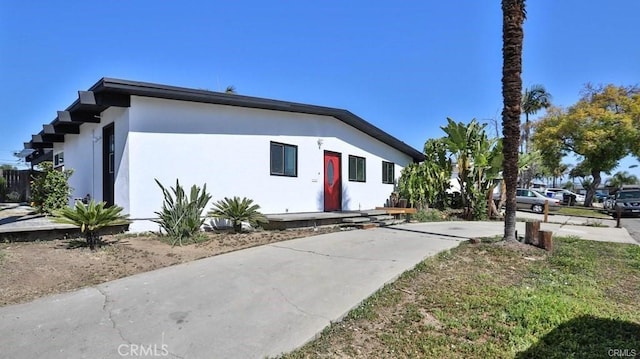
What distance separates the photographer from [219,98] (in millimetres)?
11016

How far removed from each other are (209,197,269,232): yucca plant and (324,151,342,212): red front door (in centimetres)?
455

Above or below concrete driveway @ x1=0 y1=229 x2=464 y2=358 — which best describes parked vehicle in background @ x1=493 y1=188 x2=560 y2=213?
above

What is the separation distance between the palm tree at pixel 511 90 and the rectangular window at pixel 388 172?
32.4 ft

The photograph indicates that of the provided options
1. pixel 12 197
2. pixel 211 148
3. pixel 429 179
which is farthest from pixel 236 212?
pixel 12 197

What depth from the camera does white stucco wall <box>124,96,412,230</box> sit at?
10062 millimetres

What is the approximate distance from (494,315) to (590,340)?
96cm

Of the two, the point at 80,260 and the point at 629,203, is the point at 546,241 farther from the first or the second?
the point at 629,203

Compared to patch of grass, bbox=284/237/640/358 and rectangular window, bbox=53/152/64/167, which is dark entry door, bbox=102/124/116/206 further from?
patch of grass, bbox=284/237/640/358

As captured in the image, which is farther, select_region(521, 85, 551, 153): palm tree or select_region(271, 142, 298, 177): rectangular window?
select_region(521, 85, 551, 153): palm tree

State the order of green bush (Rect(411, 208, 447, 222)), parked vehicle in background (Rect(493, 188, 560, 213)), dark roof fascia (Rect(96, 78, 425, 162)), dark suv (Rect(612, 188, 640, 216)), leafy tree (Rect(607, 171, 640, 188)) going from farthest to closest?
1. leafy tree (Rect(607, 171, 640, 188))
2. parked vehicle in background (Rect(493, 188, 560, 213))
3. dark suv (Rect(612, 188, 640, 216))
4. green bush (Rect(411, 208, 447, 222))
5. dark roof fascia (Rect(96, 78, 425, 162))

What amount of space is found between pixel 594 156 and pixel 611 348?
32.8 m
